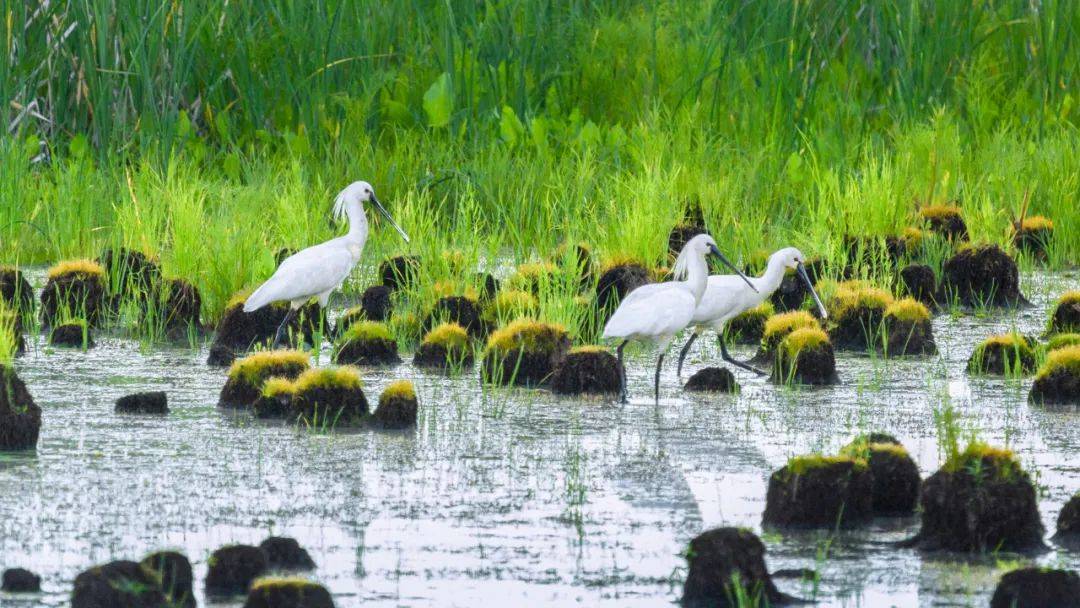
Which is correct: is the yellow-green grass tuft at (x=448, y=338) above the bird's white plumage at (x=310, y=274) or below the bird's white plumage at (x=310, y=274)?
below

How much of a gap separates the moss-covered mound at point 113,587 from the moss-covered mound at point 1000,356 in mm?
4241

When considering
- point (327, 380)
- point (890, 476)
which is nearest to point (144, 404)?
point (327, 380)

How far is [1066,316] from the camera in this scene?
7891mm

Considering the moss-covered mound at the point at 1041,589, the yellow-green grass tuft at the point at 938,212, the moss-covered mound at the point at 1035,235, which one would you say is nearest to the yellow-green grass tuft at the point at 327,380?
the moss-covered mound at the point at 1041,589

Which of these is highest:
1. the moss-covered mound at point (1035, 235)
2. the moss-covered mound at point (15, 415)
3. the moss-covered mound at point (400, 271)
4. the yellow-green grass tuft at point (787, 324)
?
the moss-covered mound at point (1035, 235)

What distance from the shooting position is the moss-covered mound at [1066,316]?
7.86 metres

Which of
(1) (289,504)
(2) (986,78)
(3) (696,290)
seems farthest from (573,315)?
(2) (986,78)

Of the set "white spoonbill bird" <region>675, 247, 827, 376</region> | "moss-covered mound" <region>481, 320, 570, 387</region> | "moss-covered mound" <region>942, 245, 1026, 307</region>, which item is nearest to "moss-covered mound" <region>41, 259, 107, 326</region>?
"moss-covered mound" <region>481, 320, 570, 387</region>

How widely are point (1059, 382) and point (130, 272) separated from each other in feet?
13.4

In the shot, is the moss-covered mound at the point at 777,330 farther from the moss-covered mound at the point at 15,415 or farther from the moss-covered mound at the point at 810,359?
the moss-covered mound at the point at 15,415

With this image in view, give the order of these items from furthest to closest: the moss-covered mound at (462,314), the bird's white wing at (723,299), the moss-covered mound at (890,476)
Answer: the moss-covered mound at (462,314), the bird's white wing at (723,299), the moss-covered mound at (890,476)

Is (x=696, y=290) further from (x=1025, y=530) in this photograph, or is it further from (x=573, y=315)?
(x=1025, y=530)

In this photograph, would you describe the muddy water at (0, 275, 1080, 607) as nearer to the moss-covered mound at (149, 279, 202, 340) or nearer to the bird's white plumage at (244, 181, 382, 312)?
the bird's white plumage at (244, 181, 382, 312)

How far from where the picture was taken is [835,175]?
10.6m
